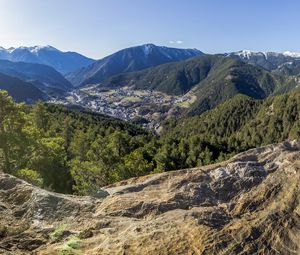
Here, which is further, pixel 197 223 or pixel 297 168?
pixel 297 168

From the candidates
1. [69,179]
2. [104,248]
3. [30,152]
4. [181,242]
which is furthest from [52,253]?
[69,179]

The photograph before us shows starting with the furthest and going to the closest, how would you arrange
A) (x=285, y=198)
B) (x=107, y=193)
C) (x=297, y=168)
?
(x=107, y=193), (x=297, y=168), (x=285, y=198)

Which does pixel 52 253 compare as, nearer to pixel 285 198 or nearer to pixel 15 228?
pixel 15 228

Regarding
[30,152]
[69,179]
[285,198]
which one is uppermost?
[285,198]

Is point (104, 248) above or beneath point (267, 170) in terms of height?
beneath

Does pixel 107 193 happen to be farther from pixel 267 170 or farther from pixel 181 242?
pixel 267 170

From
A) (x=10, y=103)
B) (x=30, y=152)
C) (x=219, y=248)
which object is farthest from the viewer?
(x=30, y=152)
